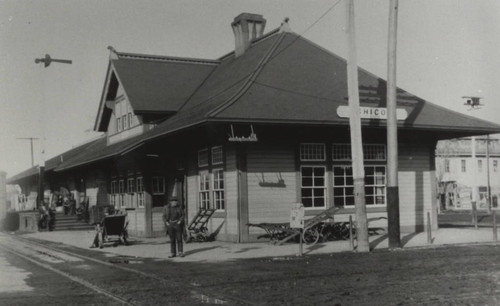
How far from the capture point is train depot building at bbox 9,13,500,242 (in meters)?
19.6

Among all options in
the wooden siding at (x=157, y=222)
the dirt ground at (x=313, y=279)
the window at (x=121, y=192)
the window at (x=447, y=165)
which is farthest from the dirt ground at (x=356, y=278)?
the window at (x=447, y=165)

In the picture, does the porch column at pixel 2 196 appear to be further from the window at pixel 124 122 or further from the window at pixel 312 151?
the window at pixel 312 151

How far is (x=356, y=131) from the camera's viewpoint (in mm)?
15852

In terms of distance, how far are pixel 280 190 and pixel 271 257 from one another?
17.2ft

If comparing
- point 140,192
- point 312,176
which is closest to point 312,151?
point 312,176

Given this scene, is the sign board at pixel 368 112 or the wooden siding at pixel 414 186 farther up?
the sign board at pixel 368 112

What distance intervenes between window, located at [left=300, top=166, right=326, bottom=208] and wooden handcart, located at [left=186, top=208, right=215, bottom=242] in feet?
10.4

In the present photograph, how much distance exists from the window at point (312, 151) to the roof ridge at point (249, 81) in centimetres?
272

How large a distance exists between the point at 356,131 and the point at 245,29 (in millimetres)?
13115

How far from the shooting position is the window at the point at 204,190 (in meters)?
21.9

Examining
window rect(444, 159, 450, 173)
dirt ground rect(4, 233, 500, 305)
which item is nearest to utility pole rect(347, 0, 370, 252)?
dirt ground rect(4, 233, 500, 305)

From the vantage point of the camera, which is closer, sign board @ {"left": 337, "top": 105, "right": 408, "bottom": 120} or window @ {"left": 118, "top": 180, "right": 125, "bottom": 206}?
sign board @ {"left": 337, "top": 105, "right": 408, "bottom": 120}

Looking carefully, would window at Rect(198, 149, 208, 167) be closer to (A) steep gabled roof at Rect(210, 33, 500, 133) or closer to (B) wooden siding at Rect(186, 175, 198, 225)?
(B) wooden siding at Rect(186, 175, 198, 225)

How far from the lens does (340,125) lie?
776 inches
